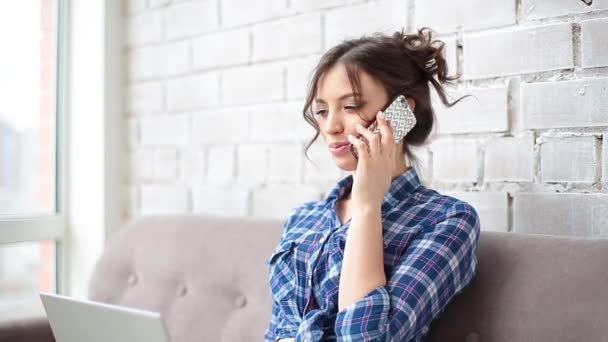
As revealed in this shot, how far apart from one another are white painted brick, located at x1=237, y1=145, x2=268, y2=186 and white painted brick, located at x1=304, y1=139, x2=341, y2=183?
0.54ft

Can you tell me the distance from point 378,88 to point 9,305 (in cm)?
164

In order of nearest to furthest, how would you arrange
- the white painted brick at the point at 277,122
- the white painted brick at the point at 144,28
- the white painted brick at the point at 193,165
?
the white painted brick at the point at 277,122
the white painted brick at the point at 193,165
the white painted brick at the point at 144,28

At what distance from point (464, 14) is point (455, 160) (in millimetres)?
327

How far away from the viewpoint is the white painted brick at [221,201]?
2.12m

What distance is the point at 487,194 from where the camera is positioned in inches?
60.7

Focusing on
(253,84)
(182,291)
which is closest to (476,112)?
(253,84)

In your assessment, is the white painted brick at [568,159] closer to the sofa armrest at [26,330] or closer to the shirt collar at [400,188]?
the shirt collar at [400,188]

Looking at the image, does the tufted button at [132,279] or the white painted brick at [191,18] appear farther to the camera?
the white painted brick at [191,18]

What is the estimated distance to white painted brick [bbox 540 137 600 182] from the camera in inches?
54.3

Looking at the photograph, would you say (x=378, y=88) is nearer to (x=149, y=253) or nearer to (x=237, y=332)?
(x=237, y=332)

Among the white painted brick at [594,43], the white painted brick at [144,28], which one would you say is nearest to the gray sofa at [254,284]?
the white painted brick at [594,43]

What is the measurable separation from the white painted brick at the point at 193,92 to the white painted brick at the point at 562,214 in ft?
3.46

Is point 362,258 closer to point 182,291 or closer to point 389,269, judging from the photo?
point 389,269

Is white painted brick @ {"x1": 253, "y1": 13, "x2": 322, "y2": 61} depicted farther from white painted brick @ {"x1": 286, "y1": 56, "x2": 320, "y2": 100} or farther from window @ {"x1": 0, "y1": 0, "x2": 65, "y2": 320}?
window @ {"x1": 0, "y1": 0, "x2": 65, "y2": 320}
